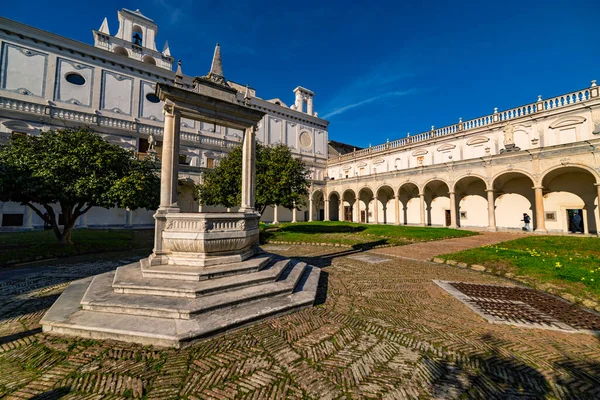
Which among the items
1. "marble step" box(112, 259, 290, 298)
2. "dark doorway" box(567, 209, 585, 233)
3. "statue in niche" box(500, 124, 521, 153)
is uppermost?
"statue in niche" box(500, 124, 521, 153)

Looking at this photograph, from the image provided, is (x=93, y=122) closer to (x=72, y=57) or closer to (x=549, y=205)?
(x=72, y=57)

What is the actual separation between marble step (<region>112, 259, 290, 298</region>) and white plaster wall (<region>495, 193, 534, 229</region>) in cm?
2760

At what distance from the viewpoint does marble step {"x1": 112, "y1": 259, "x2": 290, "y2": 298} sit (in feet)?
14.8

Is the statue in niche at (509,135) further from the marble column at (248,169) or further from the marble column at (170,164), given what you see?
the marble column at (170,164)

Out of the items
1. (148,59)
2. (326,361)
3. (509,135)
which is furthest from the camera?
(148,59)

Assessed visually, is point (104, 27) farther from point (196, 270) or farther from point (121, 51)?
point (196, 270)

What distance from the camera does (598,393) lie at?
2.64 metres

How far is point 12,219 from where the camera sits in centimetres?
2039

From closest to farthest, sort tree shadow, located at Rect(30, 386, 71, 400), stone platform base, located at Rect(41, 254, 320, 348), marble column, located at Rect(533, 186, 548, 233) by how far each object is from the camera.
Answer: tree shadow, located at Rect(30, 386, 71, 400) → stone platform base, located at Rect(41, 254, 320, 348) → marble column, located at Rect(533, 186, 548, 233)

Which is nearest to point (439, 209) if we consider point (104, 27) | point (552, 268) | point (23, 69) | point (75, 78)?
point (552, 268)

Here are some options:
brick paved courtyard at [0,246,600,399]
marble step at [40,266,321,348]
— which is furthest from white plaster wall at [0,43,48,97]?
marble step at [40,266,321,348]

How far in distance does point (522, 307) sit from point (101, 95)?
120 ft

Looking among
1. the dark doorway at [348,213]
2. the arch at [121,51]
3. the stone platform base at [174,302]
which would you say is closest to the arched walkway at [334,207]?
the dark doorway at [348,213]

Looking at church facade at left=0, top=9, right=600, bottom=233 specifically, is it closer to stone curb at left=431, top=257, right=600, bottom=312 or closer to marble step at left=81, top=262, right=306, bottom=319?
stone curb at left=431, top=257, right=600, bottom=312
